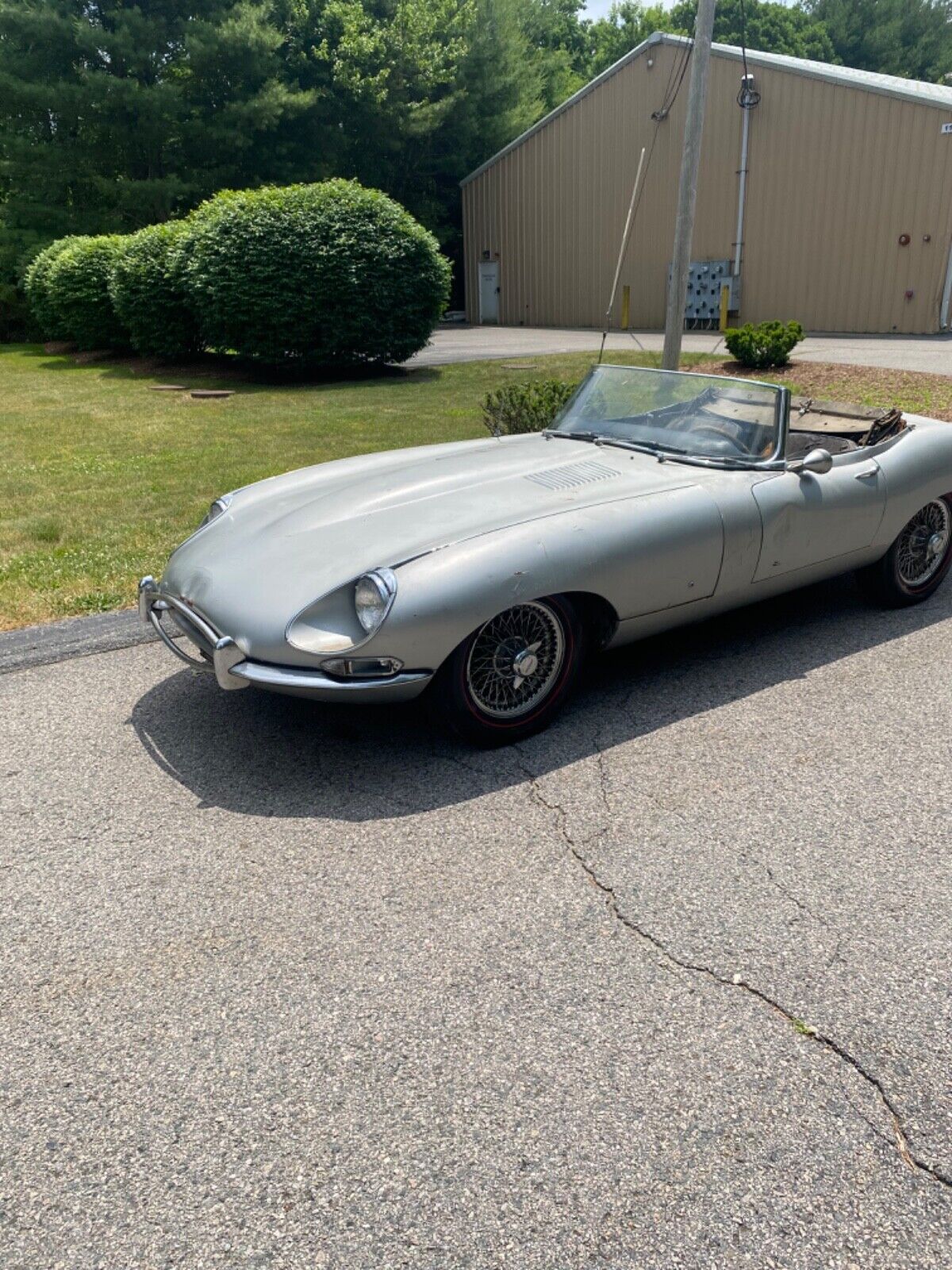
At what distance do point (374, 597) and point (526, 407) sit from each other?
4855 mm

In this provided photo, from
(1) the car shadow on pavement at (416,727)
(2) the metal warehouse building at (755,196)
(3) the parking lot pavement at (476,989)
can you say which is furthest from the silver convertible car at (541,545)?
(2) the metal warehouse building at (755,196)

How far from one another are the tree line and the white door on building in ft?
12.0

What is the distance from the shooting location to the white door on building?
32.1m

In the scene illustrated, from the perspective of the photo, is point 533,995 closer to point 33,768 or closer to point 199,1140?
point 199,1140

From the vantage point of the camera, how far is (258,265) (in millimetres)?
14625

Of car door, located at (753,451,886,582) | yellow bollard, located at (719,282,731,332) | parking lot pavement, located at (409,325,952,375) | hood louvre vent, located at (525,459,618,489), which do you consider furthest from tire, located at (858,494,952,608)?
yellow bollard, located at (719,282,731,332)

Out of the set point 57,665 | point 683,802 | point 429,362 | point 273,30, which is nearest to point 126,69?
point 273,30

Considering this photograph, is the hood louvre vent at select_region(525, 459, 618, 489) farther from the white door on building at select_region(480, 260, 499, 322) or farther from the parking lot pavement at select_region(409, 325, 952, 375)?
the white door on building at select_region(480, 260, 499, 322)

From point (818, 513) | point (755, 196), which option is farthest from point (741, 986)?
point (755, 196)

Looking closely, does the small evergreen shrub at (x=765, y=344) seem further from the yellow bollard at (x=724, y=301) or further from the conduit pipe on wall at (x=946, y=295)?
the yellow bollard at (x=724, y=301)

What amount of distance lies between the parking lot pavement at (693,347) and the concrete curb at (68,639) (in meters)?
11.4

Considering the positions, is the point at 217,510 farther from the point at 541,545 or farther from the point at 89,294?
the point at 89,294

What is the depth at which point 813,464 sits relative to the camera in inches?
171

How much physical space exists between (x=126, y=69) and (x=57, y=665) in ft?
97.0
